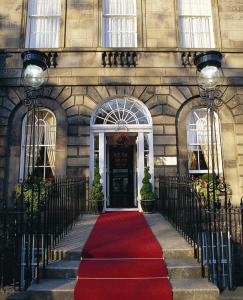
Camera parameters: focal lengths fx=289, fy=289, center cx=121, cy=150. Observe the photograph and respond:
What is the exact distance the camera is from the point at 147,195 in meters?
9.52

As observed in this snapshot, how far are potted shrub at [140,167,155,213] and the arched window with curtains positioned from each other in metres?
3.25

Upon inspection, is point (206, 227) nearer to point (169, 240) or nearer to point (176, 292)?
point (169, 240)

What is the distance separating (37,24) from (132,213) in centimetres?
802

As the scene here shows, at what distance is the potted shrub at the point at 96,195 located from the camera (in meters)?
9.48

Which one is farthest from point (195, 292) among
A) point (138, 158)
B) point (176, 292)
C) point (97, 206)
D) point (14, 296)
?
point (138, 158)

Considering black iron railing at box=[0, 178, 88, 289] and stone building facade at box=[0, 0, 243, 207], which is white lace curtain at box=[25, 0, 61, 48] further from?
black iron railing at box=[0, 178, 88, 289]

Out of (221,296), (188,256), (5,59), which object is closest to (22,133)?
(5,59)

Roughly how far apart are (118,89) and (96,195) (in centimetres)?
391

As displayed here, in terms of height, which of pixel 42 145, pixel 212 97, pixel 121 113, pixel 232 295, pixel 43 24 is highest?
pixel 43 24

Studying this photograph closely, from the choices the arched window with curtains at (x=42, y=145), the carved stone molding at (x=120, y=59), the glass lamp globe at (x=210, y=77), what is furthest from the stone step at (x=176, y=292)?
the carved stone molding at (x=120, y=59)

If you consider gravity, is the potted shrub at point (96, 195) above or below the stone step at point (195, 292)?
above

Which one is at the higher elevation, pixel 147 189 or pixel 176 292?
pixel 147 189

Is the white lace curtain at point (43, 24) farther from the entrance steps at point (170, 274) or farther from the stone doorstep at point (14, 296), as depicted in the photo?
the stone doorstep at point (14, 296)

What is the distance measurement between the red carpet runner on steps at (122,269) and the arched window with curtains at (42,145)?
4.51 m
